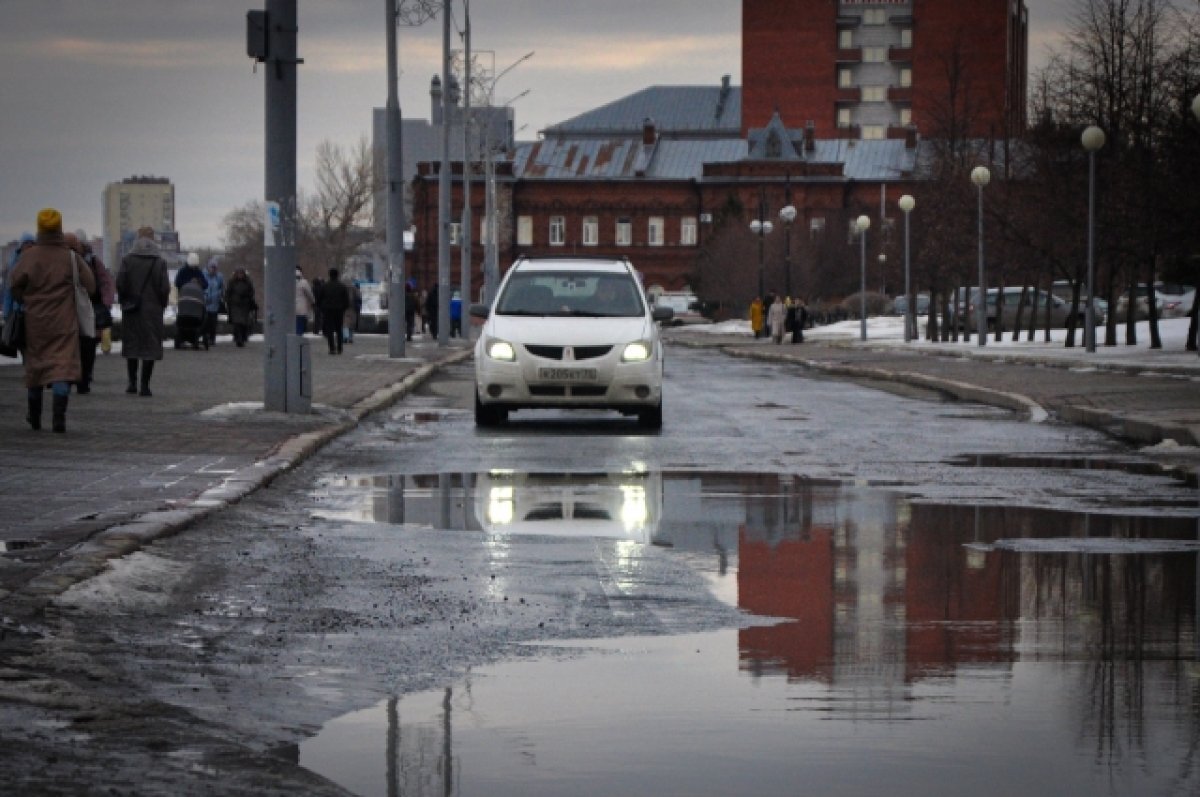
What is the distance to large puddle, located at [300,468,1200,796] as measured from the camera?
573 centimetres

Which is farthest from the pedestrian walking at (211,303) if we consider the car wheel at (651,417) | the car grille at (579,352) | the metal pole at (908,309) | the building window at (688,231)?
the building window at (688,231)

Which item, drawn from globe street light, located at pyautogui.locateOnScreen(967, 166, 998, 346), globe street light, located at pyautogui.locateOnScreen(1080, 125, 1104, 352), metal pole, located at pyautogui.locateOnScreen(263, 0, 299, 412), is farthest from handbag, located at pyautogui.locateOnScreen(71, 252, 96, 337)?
globe street light, located at pyautogui.locateOnScreen(967, 166, 998, 346)

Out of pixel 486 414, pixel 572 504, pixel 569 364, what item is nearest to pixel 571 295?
pixel 569 364

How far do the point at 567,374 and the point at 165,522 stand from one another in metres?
10.7

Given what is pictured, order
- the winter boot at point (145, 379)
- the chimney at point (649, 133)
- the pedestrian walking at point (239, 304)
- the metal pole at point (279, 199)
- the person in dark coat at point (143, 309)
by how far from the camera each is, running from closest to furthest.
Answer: the metal pole at point (279, 199), the person in dark coat at point (143, 309), the winter boot at point (145, 379), the pedestrian walking at point (239, 304), the chimney at point (649, 133)

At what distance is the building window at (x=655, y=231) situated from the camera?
15300 cm

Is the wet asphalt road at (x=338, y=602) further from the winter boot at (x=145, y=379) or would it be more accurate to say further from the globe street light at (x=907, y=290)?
the globe street light at (x=907, y=290)

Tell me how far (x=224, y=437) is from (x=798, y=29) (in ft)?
481

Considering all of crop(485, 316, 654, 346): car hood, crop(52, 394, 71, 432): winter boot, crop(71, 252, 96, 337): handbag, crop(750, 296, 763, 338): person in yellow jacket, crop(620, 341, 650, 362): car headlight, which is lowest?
crop(750, 296, 763, 338): person in yellow jacket

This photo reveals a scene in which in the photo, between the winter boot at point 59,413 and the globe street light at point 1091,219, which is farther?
the globe street light at point 1091,219

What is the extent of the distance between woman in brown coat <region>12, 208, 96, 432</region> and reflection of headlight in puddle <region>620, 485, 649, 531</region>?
5385mm

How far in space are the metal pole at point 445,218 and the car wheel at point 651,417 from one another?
30453 millimetres

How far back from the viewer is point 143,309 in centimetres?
2417

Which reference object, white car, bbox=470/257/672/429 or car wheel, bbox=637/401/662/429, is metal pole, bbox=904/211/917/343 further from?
car wheel, bbox=637/401/662/429
